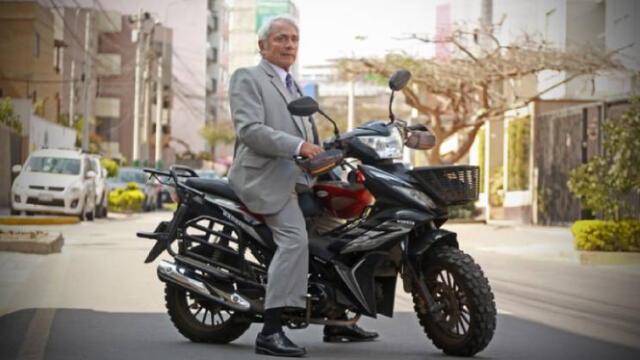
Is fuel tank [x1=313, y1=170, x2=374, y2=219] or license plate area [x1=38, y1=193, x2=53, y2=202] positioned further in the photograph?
license plate area [x1=38, y1=193, x2=53, y2=202]

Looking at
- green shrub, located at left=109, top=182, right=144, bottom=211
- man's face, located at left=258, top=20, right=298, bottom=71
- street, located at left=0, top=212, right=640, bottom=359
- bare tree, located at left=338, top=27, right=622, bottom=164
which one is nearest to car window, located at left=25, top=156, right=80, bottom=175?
bare tree, located at left=338, top=27, right=622, bottom=164

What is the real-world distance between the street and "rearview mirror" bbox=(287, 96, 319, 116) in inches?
55.4

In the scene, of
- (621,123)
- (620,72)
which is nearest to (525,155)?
(620,72)

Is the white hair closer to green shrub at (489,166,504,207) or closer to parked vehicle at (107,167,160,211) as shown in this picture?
green shrub at (489,166,504,207)

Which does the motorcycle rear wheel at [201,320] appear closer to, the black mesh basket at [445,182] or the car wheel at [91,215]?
the black mesh basket at [445,182]

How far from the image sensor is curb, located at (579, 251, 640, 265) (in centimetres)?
1755

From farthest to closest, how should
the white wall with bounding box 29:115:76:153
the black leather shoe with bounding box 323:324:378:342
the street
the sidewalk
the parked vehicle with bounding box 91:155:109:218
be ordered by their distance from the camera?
the white wall with bounding box 29:115:76:153 → the parked vehicle with bounding box 91:155:109:218 → the sidewalk → the black leather shoe with bounding box 323:324:378:342 → the street

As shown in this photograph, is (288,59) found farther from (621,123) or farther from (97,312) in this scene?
(621,123)

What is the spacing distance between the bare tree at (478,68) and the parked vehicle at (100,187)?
7390mm

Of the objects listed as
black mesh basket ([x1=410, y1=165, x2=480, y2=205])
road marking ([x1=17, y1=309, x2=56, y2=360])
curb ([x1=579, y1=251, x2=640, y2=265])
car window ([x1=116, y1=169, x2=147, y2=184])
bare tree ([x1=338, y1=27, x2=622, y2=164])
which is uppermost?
bare tree ([x1=338, y1=27, x2=622, y2=164])

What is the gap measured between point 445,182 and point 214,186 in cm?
150

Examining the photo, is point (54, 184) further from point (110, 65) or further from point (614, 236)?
point (110, 65)

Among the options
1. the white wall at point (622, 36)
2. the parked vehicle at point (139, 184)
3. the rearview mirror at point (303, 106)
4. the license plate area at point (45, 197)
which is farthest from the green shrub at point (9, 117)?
the rearview mirror at point (303, 106)

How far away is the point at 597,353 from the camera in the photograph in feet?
25.8
